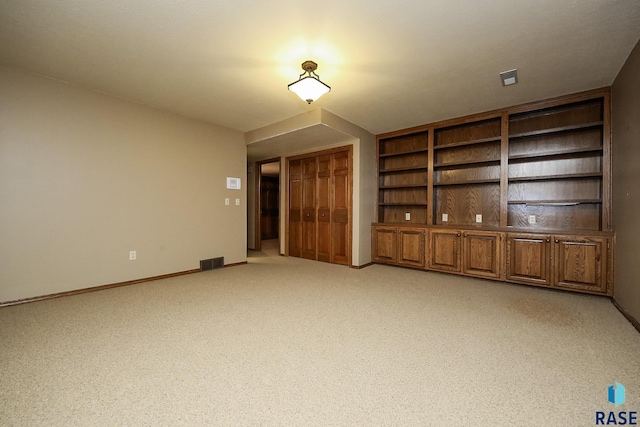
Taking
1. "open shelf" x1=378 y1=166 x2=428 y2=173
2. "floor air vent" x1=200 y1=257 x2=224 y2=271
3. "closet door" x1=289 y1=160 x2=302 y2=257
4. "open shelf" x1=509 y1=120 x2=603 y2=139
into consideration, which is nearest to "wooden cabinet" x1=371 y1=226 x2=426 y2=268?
"open shelf" x1=378 y1=166 x2=428 y2=173

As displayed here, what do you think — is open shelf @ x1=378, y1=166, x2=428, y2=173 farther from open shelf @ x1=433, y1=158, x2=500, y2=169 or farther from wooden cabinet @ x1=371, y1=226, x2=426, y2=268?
wooden cabinet @ x1=371, y1=226, x2=426, y2=268

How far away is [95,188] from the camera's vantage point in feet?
10.9

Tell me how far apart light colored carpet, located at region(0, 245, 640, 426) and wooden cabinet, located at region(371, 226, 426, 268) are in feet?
4.50

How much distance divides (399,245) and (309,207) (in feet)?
6.33

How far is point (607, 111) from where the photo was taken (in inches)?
126

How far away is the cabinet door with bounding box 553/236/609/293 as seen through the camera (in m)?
3.11

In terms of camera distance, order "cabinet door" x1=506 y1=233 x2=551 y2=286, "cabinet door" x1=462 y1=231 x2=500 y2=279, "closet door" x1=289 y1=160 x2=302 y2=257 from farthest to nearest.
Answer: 1. "closet door" x1=289 y1=160 x2=302 y2=257
2. "cabinet door" x1=462 y1=231 x2=500 y2=279
3. "cabinet door" x1=506 y1=233 x2=551 y2=286

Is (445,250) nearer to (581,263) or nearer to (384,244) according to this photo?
(384,244)

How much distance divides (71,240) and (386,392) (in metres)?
3.75

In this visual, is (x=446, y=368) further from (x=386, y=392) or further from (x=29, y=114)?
(x=29, y=114)

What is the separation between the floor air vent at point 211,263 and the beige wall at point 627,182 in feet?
16.6

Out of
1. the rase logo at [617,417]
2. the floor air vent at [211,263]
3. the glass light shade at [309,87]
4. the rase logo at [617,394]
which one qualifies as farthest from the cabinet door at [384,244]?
the rase logo at [617,417]

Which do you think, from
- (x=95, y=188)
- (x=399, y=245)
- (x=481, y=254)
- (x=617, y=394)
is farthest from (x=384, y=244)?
(x=95, y=188)

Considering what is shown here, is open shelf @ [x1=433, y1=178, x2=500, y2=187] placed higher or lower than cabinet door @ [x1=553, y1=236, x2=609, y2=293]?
higher
